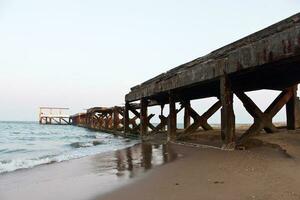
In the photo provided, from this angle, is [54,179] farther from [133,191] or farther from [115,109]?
[115,109]

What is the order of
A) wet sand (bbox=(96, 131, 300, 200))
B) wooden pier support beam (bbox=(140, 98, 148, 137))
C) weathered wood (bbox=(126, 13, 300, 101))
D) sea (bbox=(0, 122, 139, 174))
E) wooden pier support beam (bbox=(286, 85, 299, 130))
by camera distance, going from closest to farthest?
wet sand (bbox=(96, 131, 300, 200)), weathered wood (bbox=(126, 13, 300, 101)), wooden pier support beam (bbox=(286, 85, 299, 130)), sea (bbox=(0, 122, 139, 174)), wooden pier support beam (bbox=(140, 98, 148, 137))

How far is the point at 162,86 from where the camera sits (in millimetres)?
13438

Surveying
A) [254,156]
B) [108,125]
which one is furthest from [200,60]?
[108,125]

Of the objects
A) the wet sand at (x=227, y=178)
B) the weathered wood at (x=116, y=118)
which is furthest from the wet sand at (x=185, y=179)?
the weathered wood at (x=116, y=118)

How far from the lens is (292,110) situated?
10289 millimetres

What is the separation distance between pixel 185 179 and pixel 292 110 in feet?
20.0

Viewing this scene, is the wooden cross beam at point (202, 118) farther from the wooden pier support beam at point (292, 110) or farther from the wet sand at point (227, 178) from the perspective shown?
the wet sand at point (227, 178)

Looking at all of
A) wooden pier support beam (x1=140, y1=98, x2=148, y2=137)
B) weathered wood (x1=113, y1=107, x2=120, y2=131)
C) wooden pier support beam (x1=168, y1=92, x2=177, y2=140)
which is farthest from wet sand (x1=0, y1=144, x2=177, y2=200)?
weathered wood (x1=113, y1=107, x2=120, y2=131)

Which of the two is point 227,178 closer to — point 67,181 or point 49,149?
point 67,181

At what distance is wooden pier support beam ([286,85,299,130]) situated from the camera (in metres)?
10.1

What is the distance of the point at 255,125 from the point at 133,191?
5240 millimetres

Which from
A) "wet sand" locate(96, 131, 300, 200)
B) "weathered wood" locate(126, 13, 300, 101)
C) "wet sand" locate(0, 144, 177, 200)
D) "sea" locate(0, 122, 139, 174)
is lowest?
"sea" locate(0, 122, 139, 174)

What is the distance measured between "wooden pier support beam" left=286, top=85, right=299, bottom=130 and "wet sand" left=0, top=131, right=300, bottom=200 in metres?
2.08

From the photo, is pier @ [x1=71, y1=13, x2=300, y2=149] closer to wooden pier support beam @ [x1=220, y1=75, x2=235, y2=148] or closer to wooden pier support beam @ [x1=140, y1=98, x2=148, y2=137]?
wooden pier support beam @ [x1=220, y1=75, x2=235, y2=148]
